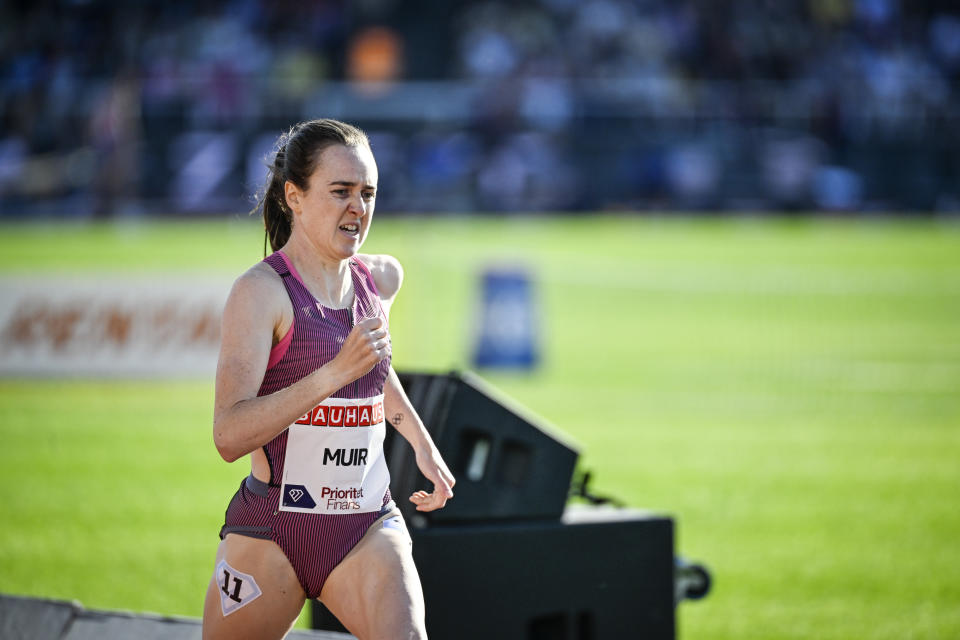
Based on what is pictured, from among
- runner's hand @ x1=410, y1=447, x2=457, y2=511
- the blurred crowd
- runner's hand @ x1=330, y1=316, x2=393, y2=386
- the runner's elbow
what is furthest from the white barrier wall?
the blurred crowd

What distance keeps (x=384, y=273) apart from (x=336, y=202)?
0.42 metres

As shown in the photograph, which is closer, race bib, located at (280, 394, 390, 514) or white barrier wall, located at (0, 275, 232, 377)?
race bib, located at (280, 394, 390, 514)

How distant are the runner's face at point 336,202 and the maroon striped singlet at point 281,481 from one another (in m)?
0.13

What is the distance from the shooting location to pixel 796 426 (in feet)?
39.7

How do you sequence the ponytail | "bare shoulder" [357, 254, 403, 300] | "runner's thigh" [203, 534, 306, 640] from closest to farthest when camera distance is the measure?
"runner's thigh" [203, 534, 306, 640] < the ponytail < "bare shoulder" [357, 254, 403, 300]

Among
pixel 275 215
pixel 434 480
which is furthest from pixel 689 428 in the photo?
pixel 275 215

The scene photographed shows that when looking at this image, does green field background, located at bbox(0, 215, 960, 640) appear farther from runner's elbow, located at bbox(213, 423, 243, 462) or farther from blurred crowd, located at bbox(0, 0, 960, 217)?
blurred crowd, located at bbox(0, 0, 960, 217)

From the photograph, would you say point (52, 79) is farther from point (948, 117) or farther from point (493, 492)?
point (493, 492)

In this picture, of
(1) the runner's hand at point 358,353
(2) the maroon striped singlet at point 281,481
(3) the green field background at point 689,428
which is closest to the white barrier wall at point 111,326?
(3) the green field background at point 689,428

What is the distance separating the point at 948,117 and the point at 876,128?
198 centimetres

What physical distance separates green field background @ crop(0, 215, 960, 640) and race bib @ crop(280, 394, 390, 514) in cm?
314

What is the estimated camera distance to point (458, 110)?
34.2 meters

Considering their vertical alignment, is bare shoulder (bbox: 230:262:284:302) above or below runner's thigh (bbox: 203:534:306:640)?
above

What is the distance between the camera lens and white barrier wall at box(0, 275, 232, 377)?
40.8 ft
